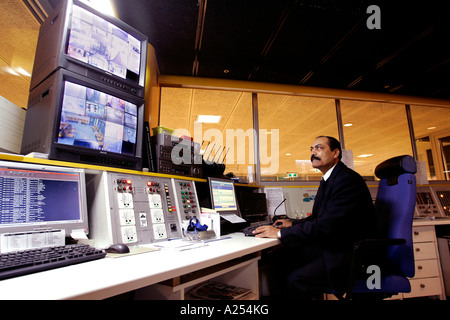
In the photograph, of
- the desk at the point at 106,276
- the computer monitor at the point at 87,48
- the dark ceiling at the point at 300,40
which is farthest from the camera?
the dark ceiling at the point at 300,40

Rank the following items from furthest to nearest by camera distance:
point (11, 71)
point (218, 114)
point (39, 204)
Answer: point (218, 114) → point (11, 71) → point (39, 204)

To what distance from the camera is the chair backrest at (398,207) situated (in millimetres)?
1363

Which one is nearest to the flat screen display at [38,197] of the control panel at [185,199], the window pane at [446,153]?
the control panel at [185,199]

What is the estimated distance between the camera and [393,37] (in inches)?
98.3

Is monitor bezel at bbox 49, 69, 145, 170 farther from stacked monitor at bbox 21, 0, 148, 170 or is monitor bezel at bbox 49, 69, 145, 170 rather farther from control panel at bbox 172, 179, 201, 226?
control panel at bbox 172, 179, 201, 226

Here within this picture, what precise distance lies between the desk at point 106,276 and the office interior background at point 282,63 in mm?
934

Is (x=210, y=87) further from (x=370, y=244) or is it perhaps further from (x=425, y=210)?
(x=425, y=210)

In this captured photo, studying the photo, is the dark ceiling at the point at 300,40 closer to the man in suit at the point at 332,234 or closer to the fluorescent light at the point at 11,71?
the man in suit at the point at 332,234

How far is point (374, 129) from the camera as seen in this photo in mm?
5246

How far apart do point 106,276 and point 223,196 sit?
125cm

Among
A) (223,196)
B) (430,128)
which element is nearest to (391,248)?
(223,196)

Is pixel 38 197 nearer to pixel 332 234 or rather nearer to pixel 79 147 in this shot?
pixel 79 147
